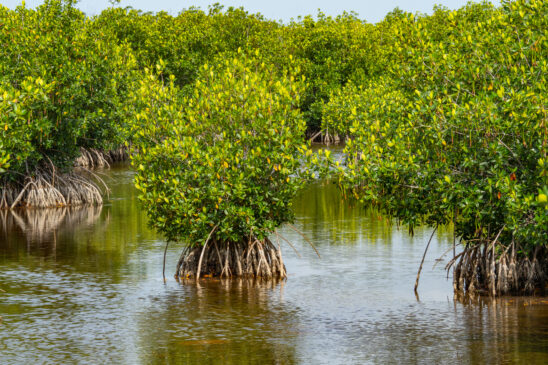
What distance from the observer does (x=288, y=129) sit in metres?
18.9

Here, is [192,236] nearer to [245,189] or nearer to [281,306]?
[245,189]

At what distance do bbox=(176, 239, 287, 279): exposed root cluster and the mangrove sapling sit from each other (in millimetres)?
21

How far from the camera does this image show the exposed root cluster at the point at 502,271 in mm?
17109

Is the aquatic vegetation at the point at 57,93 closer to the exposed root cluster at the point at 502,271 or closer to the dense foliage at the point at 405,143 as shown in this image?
the dense foliage at the point at 405,143

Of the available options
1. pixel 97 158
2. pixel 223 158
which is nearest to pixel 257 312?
pixel 223 158

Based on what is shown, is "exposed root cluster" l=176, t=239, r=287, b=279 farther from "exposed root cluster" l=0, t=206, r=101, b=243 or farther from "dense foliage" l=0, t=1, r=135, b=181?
"dense foliage" l=0, t=1, r=135, b=181

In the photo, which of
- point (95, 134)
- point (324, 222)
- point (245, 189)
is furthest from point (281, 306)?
point (95, 134)

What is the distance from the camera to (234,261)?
Answer: 19688 mm

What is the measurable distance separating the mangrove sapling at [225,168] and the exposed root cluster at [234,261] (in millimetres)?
21

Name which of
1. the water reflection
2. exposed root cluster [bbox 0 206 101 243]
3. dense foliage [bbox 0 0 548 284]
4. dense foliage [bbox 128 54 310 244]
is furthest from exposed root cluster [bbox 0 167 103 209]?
the water reflection

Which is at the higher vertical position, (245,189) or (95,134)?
(95,134)

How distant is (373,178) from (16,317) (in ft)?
22.7

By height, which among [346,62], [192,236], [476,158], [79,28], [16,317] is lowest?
[16,317]

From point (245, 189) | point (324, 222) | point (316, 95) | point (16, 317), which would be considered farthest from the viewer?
point (316, 95)
